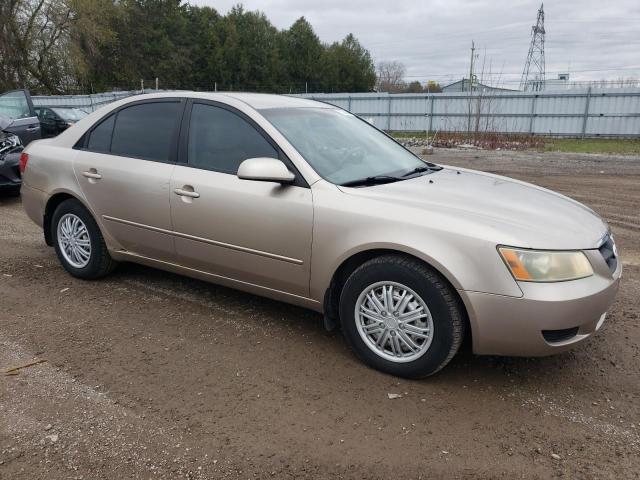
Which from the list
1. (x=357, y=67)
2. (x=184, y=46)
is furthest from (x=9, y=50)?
(x=357, y=67)

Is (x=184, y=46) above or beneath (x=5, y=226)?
above

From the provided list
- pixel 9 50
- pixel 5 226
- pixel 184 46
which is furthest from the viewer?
pixel 184 46

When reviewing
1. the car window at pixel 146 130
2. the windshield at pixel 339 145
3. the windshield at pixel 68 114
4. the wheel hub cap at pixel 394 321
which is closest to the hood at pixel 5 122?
the car window at pixel 146 130

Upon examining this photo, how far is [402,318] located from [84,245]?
3.06m

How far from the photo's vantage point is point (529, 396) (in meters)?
3.07

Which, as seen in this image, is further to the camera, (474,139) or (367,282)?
(474,139)

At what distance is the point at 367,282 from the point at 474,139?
1835 centimetres

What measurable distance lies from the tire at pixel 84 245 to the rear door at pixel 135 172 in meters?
0.20

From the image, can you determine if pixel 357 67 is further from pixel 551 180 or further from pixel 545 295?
pixel 545 295

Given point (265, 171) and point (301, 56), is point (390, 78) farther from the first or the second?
point (265, 171)

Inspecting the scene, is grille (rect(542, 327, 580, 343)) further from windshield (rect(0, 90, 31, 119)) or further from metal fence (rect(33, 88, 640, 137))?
metal fence (rect(33, 88, 640, 137))

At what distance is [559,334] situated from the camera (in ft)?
9.53

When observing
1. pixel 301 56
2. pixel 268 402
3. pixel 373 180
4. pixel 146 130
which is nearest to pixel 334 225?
pixel 373 180

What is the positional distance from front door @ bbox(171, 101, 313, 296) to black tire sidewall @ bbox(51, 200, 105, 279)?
990mm
